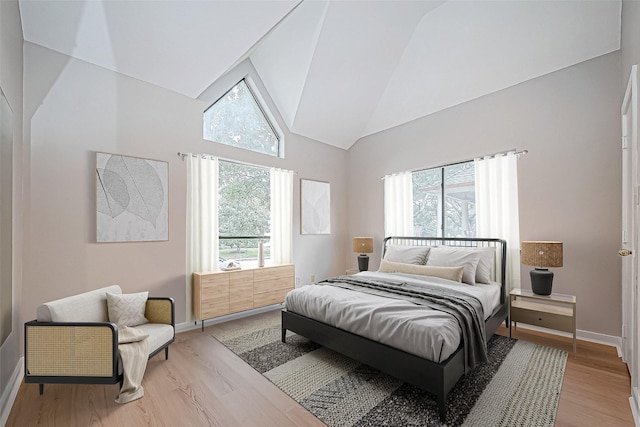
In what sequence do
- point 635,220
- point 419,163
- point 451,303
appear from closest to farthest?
point 635,220
point 451,303
point 419,163

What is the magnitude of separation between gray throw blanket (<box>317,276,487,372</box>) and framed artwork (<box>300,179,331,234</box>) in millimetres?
1897

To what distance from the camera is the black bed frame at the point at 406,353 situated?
1838mm

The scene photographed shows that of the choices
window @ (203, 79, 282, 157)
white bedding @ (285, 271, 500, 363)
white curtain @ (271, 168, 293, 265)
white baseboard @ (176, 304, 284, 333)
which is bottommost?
white baseboard @ (176, 304, 284, 333)

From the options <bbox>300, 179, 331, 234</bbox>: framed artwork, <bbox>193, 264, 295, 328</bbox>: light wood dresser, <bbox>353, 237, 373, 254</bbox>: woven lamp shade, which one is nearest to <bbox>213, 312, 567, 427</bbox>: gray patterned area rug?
<bbox>193, 264, 295, 328</bbox>: light wood dresser

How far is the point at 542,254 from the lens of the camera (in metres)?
2.91

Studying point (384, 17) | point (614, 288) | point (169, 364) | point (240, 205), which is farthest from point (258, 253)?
point (614, 288)

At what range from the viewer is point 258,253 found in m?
4.14

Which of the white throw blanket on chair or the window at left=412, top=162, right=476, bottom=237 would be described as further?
the window at left=412, top=162, right=476, bottom=237

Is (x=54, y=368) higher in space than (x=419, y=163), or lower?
lower

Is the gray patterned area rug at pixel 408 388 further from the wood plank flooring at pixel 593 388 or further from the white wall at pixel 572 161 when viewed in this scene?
the white wall at pixel 572 161

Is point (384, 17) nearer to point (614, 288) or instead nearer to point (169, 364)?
point (614, 288)

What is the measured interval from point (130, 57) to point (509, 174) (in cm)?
Result: 452

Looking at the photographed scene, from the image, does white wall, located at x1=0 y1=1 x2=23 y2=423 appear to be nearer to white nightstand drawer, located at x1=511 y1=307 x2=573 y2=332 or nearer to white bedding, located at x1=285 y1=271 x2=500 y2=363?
white bedding, located at x1=285 y1=271 x2=500 y2=363

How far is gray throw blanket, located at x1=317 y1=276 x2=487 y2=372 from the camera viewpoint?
2.15 meters
